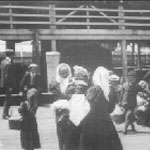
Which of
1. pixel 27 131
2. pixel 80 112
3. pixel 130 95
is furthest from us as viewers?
pixel 130 95

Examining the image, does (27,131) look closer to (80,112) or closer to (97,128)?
(80,112)

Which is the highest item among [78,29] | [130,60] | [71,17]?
[71,17]

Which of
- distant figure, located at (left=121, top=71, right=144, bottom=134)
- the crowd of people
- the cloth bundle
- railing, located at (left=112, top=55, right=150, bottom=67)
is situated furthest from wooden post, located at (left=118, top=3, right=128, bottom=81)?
the cloth bundle

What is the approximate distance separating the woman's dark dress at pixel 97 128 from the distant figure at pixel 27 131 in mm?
1882

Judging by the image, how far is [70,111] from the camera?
6.55m

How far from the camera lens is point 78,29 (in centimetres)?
1727

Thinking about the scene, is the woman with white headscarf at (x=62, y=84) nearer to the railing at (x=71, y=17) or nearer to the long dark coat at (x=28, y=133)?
the long dark coat at (x=28, y=133)

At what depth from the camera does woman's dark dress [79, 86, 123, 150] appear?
5973 millimetres

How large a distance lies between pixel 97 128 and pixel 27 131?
2.05 metres

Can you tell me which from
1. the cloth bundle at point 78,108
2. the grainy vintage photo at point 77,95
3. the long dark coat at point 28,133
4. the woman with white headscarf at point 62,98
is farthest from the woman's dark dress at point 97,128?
the long dark coat at point 28,133

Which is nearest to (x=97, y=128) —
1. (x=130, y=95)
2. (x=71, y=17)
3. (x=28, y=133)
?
(x=28, y=133)

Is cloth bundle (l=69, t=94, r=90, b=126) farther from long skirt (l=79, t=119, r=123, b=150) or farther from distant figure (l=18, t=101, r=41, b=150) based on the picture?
distant figure (l=18, t=101, r=41, b=150)

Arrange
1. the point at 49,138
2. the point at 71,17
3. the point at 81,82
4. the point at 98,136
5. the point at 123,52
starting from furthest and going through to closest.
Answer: the point at 123,52 < the point at 71,17 < the point at 49,138 < the point at 81,82 < the point at 98,136

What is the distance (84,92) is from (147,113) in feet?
15.8
